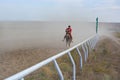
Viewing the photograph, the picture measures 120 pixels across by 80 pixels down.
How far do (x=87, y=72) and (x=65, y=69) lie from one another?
0.65m

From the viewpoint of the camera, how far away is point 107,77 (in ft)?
30.8

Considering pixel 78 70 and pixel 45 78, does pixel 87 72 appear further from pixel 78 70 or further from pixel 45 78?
pixel 45 78

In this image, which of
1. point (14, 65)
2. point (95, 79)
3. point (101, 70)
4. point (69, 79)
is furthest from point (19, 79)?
point (14, 65)

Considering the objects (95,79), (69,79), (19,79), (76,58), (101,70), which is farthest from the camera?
(76,58)

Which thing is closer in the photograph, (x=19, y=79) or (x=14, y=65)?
(x=19, y=79)

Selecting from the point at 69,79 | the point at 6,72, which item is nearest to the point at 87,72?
the point at 69,79

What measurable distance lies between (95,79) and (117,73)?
1473 mm

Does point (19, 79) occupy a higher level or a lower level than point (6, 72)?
higher

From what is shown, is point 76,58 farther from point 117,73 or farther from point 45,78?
point 45,78

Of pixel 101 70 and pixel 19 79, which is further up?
pixel 19 79

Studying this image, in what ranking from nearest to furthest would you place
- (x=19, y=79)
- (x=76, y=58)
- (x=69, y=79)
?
(x=19, y=79)
(x=69, y=79)
(x=76, y=58)

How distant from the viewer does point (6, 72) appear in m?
10.9

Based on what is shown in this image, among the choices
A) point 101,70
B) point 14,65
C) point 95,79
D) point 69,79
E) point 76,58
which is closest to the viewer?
point 69,79

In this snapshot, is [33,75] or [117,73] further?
[117,73]
